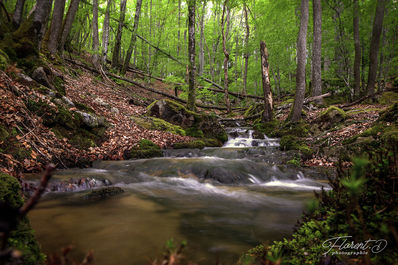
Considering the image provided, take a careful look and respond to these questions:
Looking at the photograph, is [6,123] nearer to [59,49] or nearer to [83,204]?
[83,204]

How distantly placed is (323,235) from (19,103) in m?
6.51

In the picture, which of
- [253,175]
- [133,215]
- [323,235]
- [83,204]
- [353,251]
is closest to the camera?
[353,251]

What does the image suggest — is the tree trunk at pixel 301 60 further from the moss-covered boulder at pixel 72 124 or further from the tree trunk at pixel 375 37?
the moss-covered boulder at pixel 72 124

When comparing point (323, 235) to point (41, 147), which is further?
point (41, 147)

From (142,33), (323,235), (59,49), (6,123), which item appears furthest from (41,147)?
(142,33)

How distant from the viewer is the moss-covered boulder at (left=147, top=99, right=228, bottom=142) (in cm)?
1230

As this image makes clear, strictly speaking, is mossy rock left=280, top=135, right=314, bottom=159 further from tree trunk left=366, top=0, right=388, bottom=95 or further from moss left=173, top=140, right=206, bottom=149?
tree trunk left=366, top=0, right=388, bottom=95

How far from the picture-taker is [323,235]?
5.63 ft

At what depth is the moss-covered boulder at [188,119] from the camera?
40.4 feet

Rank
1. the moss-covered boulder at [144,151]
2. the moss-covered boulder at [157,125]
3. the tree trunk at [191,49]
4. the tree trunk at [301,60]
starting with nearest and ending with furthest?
1. the moss-covered boulder at [144,151]
2. the moss-covered boulder at [157,125]
3. the tree trunk at [301,60]
4. the tree trunk at [191,49]

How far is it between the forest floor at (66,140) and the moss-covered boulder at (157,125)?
15.2 inches

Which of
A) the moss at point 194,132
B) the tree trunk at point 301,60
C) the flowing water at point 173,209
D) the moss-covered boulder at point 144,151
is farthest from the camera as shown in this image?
the moss at point 194,132

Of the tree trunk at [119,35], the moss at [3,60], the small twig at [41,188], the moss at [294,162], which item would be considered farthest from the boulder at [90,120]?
the tree trunk at [119,35]

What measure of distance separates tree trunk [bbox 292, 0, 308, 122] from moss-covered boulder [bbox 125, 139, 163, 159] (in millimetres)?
7367
